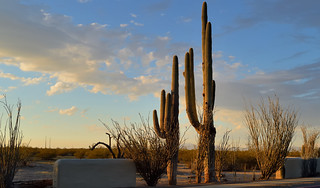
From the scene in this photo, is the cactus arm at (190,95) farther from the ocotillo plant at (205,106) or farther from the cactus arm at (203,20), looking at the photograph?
the cactus arm at (203,20)

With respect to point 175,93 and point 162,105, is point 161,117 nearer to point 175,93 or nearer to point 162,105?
point 162,105

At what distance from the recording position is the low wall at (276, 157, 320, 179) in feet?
67.0

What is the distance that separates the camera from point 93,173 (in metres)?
13.1

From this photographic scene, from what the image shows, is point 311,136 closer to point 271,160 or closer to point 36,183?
point 271,160

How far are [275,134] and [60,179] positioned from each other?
12.0 m

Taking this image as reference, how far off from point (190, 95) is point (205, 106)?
93cm

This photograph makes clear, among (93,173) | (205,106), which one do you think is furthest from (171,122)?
(93,173)

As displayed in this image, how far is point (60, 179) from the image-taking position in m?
12.3

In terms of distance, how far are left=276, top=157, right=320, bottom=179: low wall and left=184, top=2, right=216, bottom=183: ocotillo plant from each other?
546 cm

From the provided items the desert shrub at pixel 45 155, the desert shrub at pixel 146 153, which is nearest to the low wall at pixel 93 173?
the desert shrub at pixel 146 153

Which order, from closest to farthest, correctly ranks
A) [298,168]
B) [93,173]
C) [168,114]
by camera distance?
[93,173] → [168,114] → [298,168]

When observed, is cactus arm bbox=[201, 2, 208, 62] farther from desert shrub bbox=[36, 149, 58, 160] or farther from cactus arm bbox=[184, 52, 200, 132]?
desert shrub bbox=[36, 149, 58, 160]

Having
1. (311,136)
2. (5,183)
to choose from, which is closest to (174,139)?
(5,183)

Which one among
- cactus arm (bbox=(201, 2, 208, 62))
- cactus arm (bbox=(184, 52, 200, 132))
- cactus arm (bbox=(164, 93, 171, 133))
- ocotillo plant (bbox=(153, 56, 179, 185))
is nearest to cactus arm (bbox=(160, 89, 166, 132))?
ocotillo plant (bbox=(153, 56, 179, 185))
